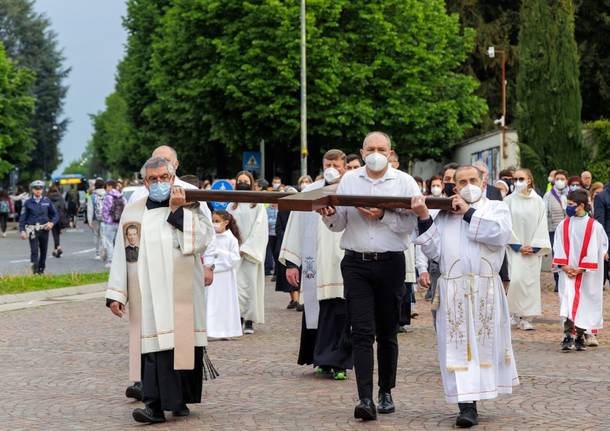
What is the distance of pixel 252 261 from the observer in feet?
53.3

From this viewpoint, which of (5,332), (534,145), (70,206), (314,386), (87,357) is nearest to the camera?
(314,386)

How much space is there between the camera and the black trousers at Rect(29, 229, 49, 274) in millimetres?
25656

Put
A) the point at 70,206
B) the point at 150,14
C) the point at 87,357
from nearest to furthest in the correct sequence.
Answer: the point at 87,357 < the point at 70,206 < the point at 150,14

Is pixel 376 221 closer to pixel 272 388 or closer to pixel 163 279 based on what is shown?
pixel 163 279

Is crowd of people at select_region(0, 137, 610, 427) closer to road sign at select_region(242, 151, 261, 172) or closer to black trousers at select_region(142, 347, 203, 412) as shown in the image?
black trousers at select_region(142, 347, 203, 412)

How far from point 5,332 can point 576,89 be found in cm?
2222

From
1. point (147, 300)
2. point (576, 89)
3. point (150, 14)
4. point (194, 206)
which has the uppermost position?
point (150, 14)

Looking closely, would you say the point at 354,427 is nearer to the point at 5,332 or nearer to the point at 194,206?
the point at 194,206

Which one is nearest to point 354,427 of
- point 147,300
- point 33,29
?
point 147,300

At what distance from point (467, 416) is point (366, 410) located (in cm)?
68

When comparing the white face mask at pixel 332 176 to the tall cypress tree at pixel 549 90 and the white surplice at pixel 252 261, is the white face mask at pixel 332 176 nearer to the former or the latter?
the white surplice at pixel 252 261

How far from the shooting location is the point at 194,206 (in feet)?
31.2

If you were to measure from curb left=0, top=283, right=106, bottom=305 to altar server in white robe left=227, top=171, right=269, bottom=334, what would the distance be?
4.22m

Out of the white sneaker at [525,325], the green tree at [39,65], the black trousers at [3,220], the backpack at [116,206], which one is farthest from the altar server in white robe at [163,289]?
the green tree at [39,65]
